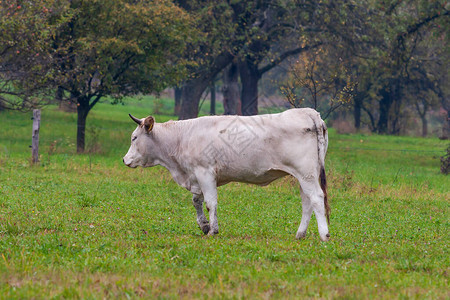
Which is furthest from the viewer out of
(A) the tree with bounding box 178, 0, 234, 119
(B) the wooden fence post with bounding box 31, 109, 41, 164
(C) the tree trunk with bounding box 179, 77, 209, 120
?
(C) the tree trunk with bounding box 179, 77, 209, 120

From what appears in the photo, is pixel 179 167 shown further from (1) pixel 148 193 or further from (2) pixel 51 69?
(2) pixel 51 69

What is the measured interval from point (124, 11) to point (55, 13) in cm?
358

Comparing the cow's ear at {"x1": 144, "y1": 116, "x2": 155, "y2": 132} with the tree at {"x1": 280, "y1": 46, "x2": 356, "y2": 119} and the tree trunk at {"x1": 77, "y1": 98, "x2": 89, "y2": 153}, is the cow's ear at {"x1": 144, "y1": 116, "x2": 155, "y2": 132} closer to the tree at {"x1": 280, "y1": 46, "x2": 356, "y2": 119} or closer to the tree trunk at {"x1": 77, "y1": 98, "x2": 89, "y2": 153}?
the tree at {"x1": 280, "y1": 46, "x2": 356, "y2": 119}

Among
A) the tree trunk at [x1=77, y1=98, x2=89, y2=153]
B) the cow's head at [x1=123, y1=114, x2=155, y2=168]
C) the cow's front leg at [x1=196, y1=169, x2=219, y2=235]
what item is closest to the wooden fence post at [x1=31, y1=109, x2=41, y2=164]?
the tree trunk at [x1=77, y1=98, x2=89, y2=153]

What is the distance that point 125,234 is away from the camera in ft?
34.0

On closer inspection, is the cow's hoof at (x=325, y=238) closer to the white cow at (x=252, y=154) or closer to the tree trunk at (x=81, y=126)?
the white cow at (x=252, y=154)

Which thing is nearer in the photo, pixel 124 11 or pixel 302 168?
pixel 302 168

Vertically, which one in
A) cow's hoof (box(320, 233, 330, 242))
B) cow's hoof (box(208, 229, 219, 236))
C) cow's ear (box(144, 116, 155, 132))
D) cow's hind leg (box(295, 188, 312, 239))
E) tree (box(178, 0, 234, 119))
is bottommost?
cow's hoof (box(208, 229, 219, 236))

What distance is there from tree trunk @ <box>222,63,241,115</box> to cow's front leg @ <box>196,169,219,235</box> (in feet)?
82.3

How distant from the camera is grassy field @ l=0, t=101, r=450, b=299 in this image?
22.7 ft

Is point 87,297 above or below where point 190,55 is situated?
below

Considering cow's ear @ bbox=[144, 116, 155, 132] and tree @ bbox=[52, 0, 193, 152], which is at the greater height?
tree @ bbox=[52, 0, 193, 152]

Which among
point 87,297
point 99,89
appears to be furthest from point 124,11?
point 87,297

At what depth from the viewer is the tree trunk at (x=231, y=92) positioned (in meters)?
36.0
